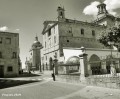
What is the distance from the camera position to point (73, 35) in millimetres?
40406

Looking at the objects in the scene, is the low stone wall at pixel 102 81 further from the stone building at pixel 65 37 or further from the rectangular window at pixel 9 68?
the rectangular window at pixel 9 68

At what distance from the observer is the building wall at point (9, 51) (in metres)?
33.2

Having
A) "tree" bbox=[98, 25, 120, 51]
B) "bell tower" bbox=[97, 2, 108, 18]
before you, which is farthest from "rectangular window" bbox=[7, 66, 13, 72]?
"bell tower" bbox=[97, 2, 108, 18]

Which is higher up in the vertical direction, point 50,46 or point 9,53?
point 50,46

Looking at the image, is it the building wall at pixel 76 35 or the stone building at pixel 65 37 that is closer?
the stone building at pixel 65 37

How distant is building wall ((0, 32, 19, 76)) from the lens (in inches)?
1305

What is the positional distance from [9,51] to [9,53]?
441 millimetres

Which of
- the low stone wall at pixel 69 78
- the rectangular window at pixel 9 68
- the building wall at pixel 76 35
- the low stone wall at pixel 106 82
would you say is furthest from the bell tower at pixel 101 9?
the low stone wall at pixel 106 82

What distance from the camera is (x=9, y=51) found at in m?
34.0

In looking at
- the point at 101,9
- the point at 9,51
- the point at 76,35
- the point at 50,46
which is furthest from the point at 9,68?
the point at 101,9

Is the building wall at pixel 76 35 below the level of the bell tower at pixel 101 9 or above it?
below

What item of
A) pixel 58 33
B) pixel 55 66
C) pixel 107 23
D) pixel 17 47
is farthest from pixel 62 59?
pixel 107 23

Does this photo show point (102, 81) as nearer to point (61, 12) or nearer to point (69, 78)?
point (69, 78)

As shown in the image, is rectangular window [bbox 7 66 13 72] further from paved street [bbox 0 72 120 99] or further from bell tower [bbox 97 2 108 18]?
bell tower [bbox 97 2 108 18]
